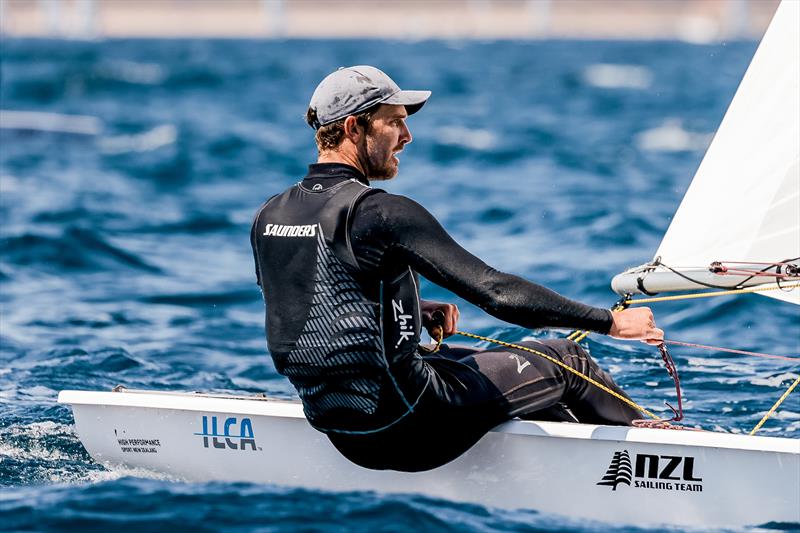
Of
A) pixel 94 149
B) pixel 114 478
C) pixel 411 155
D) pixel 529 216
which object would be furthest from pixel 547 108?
pixel 114 478

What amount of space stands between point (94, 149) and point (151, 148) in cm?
81

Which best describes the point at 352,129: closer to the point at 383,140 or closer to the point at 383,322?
the point at 383,140

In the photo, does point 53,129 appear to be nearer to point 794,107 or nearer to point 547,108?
point 547,108

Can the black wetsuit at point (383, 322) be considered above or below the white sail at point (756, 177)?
below

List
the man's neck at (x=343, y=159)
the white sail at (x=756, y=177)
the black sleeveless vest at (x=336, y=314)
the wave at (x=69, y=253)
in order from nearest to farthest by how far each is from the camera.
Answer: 1. the black sleeveless vest at (x=336, y=314)
2. the man's neck at (x=343, y=159)
3. the white sail at (x=756, y=177)
4. the wave at (x=69, y=253)

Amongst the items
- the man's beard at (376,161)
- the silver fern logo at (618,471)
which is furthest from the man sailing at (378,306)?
the silver fern logo at (618,471)

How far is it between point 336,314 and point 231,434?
710mm

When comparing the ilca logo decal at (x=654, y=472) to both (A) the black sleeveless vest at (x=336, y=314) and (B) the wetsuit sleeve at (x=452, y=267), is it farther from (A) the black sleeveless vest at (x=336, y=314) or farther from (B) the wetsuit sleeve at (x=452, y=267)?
(A) the black sleeveless vest at (x=336, y=314)

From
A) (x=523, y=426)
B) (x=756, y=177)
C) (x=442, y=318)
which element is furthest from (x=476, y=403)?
(x=756, y=177)

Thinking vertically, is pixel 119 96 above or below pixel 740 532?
above

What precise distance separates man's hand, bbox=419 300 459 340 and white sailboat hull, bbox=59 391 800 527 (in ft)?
1.15

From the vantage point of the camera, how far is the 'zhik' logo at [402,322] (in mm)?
3578

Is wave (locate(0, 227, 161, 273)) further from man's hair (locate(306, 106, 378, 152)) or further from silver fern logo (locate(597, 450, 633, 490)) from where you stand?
silver fern logo (locate(597, 450, 633, 490))

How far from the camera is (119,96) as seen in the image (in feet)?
93.1
